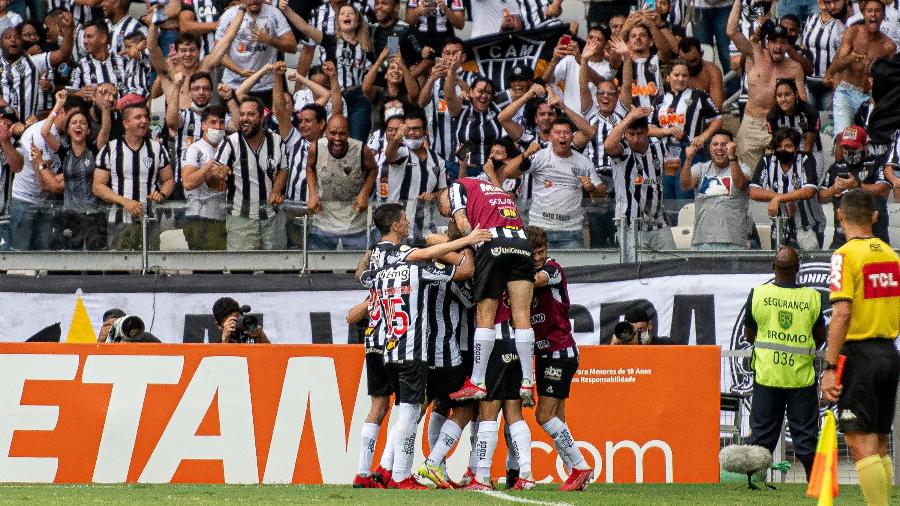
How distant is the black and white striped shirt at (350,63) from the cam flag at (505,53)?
1.30 meters

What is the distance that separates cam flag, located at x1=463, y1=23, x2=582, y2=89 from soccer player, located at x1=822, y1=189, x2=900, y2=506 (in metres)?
10.3

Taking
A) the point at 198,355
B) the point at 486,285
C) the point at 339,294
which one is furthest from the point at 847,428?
the point at 339,294

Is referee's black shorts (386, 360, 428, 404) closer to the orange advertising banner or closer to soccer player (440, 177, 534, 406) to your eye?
soccer player (440, 177, 534, 406)

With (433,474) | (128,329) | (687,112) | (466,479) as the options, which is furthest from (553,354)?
(687,112)

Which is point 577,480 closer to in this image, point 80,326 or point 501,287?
point 501,287

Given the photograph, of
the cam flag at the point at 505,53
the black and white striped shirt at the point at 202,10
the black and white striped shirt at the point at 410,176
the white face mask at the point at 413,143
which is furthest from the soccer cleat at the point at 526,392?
the black and white striped shirt at the point at 202,10

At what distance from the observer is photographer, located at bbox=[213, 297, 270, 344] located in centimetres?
1298

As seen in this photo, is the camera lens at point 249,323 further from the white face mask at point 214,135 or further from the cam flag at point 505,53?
the cam flag at point 505,53

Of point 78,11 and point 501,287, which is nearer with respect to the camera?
point 501,287

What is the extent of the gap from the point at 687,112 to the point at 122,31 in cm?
758

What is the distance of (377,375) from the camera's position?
432 inches

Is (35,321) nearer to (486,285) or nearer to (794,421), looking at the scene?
(486,285)

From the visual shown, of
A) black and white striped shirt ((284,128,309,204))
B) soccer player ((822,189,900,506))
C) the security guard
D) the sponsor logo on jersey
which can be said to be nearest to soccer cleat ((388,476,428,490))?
the sponsor logo on jersey

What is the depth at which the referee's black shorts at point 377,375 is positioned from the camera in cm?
1092
